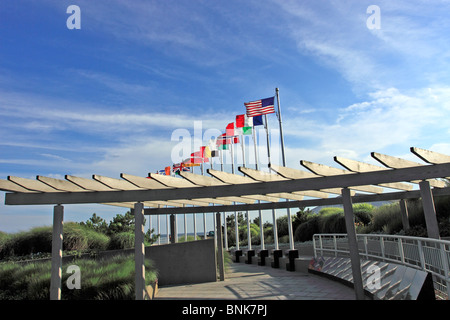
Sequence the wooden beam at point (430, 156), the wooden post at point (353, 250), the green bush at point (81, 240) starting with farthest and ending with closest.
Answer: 1. the green bush at point (81, 240)
2. the wooden post at point (353, 250)
3. the wooden beam at point (430, 156)

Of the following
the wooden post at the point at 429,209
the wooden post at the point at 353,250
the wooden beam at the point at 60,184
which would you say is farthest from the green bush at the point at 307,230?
the wooden beam at the point at 60,184

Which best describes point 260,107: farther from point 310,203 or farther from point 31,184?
point 31,184

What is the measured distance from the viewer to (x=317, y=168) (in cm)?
762

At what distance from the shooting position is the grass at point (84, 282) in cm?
873

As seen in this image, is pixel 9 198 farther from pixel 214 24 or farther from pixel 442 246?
pixel 442 246

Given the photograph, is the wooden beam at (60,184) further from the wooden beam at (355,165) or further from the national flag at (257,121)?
the national flag at (257,121)

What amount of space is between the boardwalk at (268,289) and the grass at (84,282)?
52.9 inches

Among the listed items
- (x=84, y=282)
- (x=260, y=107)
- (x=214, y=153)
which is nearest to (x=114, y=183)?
(x=84, y=282)

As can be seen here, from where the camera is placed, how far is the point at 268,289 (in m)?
9.95

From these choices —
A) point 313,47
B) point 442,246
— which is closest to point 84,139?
point 313,47

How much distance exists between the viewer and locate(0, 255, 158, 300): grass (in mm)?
8727

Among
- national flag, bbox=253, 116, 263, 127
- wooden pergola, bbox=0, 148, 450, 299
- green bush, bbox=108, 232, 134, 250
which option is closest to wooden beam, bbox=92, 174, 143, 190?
wooden pergola, bbox=0, 148, 450, 299

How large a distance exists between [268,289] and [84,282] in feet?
16.8
